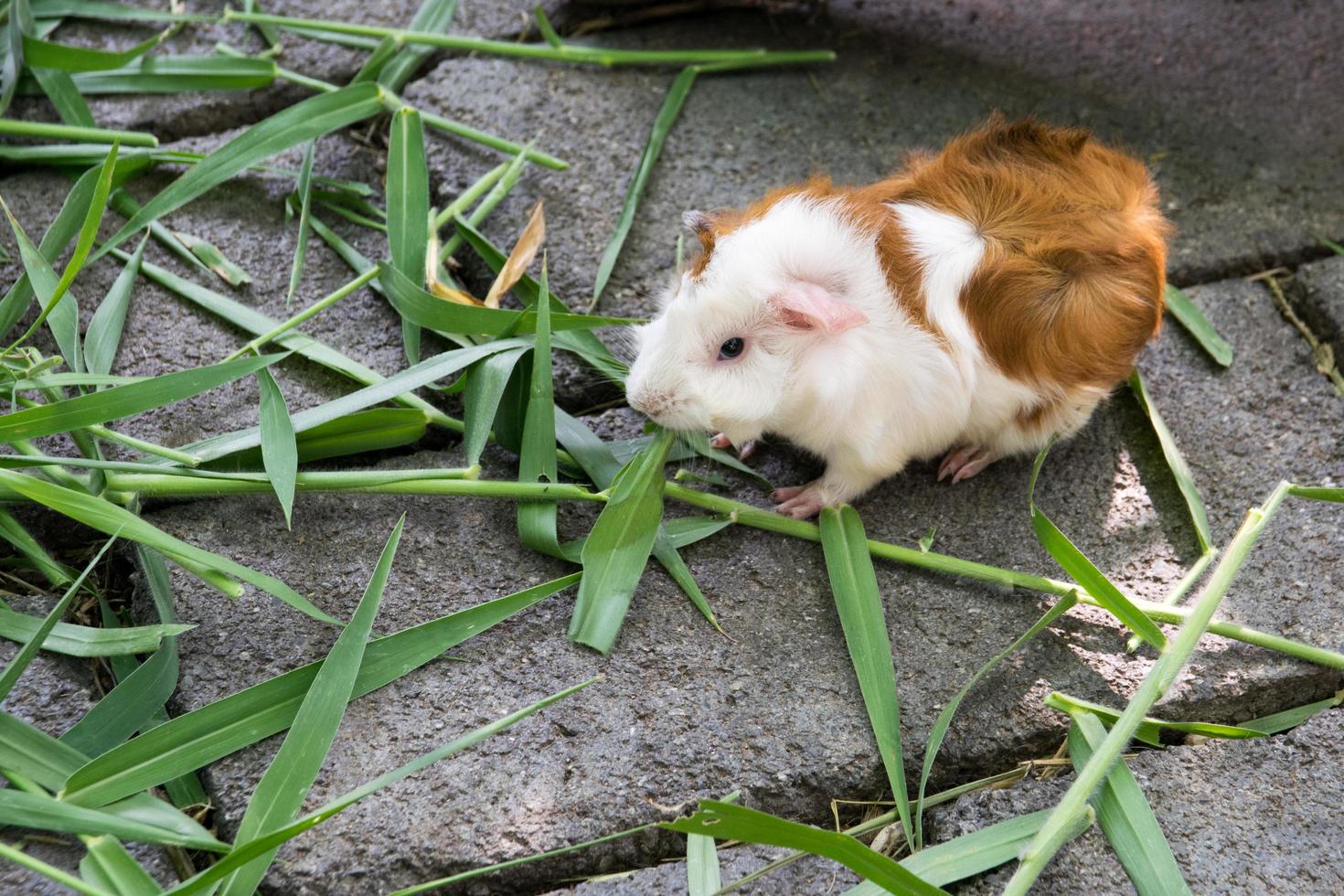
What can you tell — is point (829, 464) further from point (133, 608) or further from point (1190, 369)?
point (133, 608)

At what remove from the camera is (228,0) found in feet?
8.67

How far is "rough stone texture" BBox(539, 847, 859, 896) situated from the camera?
1.53 meters

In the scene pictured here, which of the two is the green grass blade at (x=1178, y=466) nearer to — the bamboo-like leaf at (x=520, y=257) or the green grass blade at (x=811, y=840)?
the green grass blade at (x=811, y=840)

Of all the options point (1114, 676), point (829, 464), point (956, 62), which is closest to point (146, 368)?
point (829, 464)

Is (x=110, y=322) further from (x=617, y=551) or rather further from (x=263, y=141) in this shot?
(x=617, y=551)

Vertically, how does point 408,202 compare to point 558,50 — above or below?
below

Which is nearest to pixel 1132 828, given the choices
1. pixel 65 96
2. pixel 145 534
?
pixel 145 534

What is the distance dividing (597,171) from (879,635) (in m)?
1.23

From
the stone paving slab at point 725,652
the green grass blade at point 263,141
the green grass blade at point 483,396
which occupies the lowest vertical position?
the stone paving slab at point 725,652

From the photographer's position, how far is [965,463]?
207 cm

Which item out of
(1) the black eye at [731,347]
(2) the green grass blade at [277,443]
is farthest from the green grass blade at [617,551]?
(2) the green grass blade at [277,443]

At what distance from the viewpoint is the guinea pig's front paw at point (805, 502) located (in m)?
1.95

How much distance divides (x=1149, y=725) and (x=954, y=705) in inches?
12.0

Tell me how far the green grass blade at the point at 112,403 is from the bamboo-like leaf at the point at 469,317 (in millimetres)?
342
